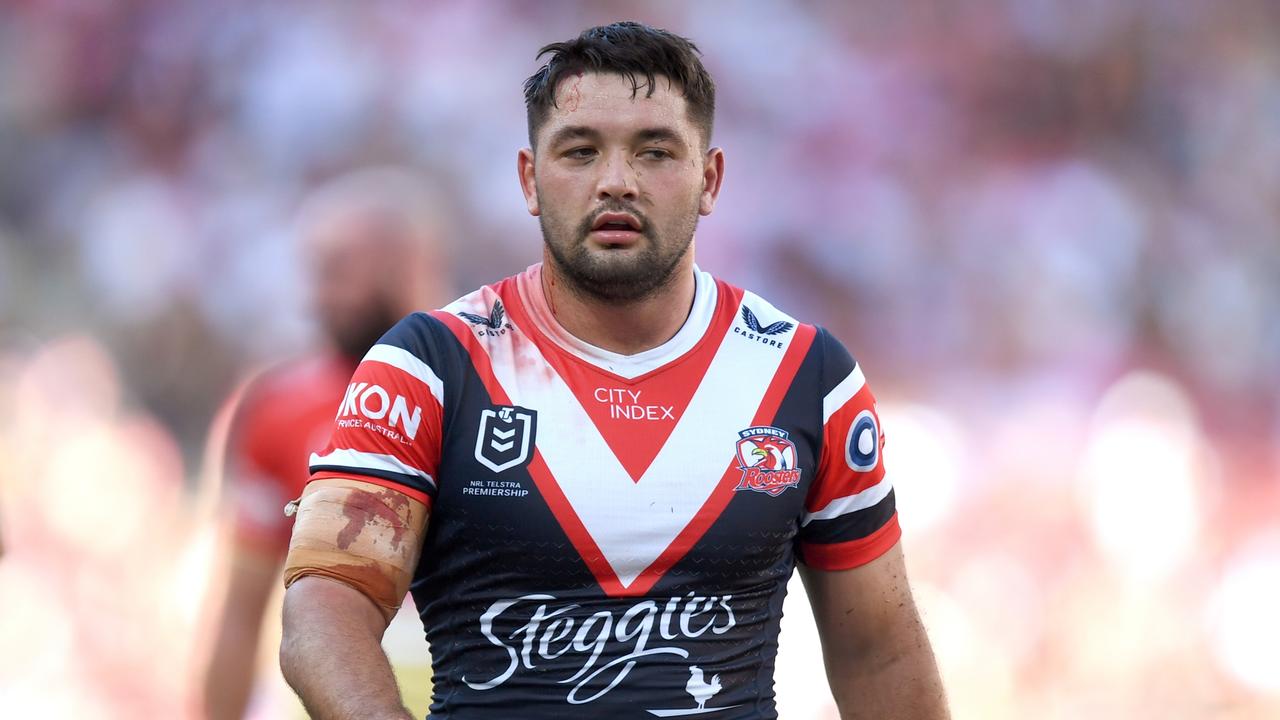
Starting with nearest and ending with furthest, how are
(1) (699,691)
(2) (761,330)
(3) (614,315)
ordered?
(1) (699,691) < (3) (614,315) < (2) (761,330)

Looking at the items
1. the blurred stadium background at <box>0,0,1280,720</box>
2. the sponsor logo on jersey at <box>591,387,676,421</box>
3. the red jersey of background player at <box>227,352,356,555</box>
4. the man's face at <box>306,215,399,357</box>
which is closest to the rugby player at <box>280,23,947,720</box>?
the sponsor logo on jersey at <box>591,387,676,421</box>

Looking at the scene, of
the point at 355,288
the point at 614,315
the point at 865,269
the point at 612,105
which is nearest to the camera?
the point at 612,105

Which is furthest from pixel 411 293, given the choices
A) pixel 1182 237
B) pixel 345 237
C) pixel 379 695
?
pixel 1182 237

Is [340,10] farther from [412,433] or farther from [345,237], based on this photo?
[412,433]

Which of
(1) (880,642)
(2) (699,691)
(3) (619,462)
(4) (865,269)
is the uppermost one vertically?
(4) (865,269)

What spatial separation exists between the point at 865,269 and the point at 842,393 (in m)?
6.95

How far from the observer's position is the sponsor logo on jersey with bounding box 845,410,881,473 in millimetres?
3123

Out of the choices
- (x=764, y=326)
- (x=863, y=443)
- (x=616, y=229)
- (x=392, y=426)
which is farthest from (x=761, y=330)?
(x=392, y=426)

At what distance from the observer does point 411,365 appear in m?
2.88

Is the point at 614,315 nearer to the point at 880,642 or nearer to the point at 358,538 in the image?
the point at 358,538

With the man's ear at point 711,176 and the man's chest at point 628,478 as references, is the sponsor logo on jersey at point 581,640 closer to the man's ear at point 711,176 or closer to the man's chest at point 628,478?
the man's chest at point 628,478

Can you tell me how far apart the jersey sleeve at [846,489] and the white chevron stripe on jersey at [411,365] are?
32.0 inches

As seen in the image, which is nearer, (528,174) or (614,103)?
(614,103)

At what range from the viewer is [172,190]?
9.48m
